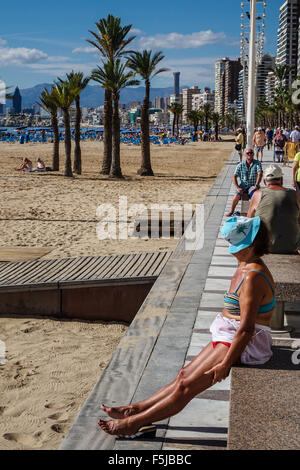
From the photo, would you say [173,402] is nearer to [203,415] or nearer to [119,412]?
[119,412]

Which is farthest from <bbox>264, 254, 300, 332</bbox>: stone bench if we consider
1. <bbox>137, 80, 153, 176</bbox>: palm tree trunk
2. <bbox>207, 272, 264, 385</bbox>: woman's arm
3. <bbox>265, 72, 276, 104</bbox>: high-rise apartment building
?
<bbox>265, 72, 276, 104</bbox>: high-rise apartment building

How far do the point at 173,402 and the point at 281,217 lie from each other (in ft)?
9.58

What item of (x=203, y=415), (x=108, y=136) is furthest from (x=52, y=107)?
(x=203, y=415)

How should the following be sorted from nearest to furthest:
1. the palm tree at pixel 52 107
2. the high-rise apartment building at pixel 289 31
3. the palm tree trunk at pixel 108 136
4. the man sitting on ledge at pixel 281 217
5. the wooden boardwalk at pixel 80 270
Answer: the man sitting on ledge at pixel 281 217 → the wooden boardwalk at pixel 80 270 → the palm tree trunk at pixel 108 136 → the palm tree at pixel 52 107 → the high-rise apartment building at pixel 289 31

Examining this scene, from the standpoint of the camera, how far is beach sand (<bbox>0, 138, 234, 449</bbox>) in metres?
4.38

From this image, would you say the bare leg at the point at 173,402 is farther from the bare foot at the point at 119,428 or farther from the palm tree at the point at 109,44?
the palm tree at the point at 109,44

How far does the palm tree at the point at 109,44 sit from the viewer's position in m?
25.6

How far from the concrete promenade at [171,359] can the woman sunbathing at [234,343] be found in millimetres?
166

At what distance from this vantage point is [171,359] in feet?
13.8

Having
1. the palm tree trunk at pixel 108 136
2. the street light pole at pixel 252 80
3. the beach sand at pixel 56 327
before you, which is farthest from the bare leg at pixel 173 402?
the palm tree trunk at pixel 108 136

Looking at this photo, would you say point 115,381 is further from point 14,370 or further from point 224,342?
point 14,370

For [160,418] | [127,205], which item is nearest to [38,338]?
[160,418]

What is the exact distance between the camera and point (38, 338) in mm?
6203

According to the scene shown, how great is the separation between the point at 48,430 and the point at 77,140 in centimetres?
2498
